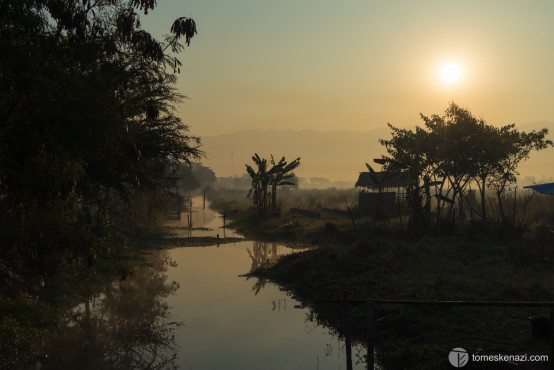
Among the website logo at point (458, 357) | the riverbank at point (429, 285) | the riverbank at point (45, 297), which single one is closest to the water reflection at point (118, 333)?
the riverbank at point (45, 297)

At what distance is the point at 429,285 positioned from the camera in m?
14.1

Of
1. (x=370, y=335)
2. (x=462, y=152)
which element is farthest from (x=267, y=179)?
(x=370, y=335)

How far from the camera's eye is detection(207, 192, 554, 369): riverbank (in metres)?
9.69

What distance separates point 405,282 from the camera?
14859mm

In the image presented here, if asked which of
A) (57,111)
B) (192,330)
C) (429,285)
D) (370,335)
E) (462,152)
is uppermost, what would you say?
(462,152)

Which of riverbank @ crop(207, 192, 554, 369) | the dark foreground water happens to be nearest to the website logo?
riverbank @ crop(207, 192, 554, 369)

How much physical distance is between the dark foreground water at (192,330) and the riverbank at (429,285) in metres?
0.95

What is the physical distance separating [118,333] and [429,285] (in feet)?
29.4

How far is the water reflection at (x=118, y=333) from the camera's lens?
1052 centimetres

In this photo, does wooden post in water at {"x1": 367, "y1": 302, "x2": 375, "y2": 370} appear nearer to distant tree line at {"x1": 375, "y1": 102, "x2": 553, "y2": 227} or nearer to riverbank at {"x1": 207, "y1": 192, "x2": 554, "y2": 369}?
riverbank at {"x1": 207, "y1": 192, "x2": 554, "y2": 369}

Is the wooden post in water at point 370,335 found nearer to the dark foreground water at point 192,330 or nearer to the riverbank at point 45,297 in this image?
the dark foreground water at point 192,330

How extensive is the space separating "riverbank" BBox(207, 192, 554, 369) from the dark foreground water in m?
0.95

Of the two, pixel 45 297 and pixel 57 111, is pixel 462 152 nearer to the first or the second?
pixel 45 297

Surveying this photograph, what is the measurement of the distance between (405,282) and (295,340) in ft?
15.1
